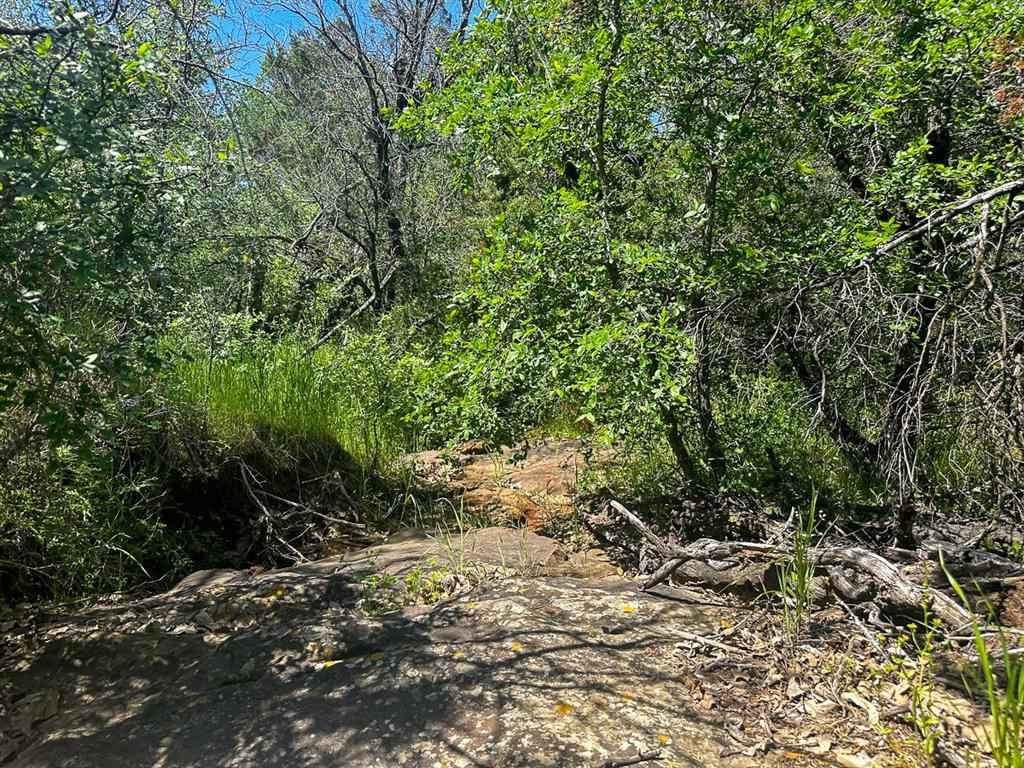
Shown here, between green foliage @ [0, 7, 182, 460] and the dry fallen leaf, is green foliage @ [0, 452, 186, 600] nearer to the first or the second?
→ green foliage @ [0, 7, 182, 460]

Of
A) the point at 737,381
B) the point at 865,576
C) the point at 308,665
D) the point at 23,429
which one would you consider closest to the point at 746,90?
the point at 737,381

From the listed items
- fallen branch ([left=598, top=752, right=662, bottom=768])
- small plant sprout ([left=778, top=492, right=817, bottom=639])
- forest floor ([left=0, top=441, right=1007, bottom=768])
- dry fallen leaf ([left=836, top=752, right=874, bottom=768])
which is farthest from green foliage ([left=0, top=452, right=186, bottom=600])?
dry fallen leaf ([left=836, top=752, right=874, bottom=768])

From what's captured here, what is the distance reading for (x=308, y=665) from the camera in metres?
3.36

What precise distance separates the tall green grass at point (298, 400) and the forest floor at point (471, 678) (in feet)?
4.47

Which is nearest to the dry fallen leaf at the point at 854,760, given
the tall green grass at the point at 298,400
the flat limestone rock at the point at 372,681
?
the flat limestone rock at the point at 372,681

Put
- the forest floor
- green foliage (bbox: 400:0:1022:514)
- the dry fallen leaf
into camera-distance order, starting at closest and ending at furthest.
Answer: the dry fallen leaf < the forest floor < green foliage (bbox: 400:0:1022:514)

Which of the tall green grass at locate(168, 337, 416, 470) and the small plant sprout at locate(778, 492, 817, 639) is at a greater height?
the tall green grass at locate(168, 337, 416, 470)

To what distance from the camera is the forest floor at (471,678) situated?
2.55 m

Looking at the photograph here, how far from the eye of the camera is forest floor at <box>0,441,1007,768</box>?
2.55 m

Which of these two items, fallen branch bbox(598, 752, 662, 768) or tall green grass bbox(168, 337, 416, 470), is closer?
fallen branch bbox(598, 752, 662, 768)

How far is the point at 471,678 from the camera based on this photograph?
9.91ft

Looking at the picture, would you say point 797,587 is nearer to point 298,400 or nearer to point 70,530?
point 70,530

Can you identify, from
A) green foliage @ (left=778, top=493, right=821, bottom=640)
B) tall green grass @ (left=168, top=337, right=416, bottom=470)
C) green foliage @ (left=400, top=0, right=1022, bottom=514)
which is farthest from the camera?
tall green grass @ (left=168, top=337, right=416, bottom=470)

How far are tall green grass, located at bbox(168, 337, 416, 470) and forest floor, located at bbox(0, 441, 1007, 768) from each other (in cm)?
136
